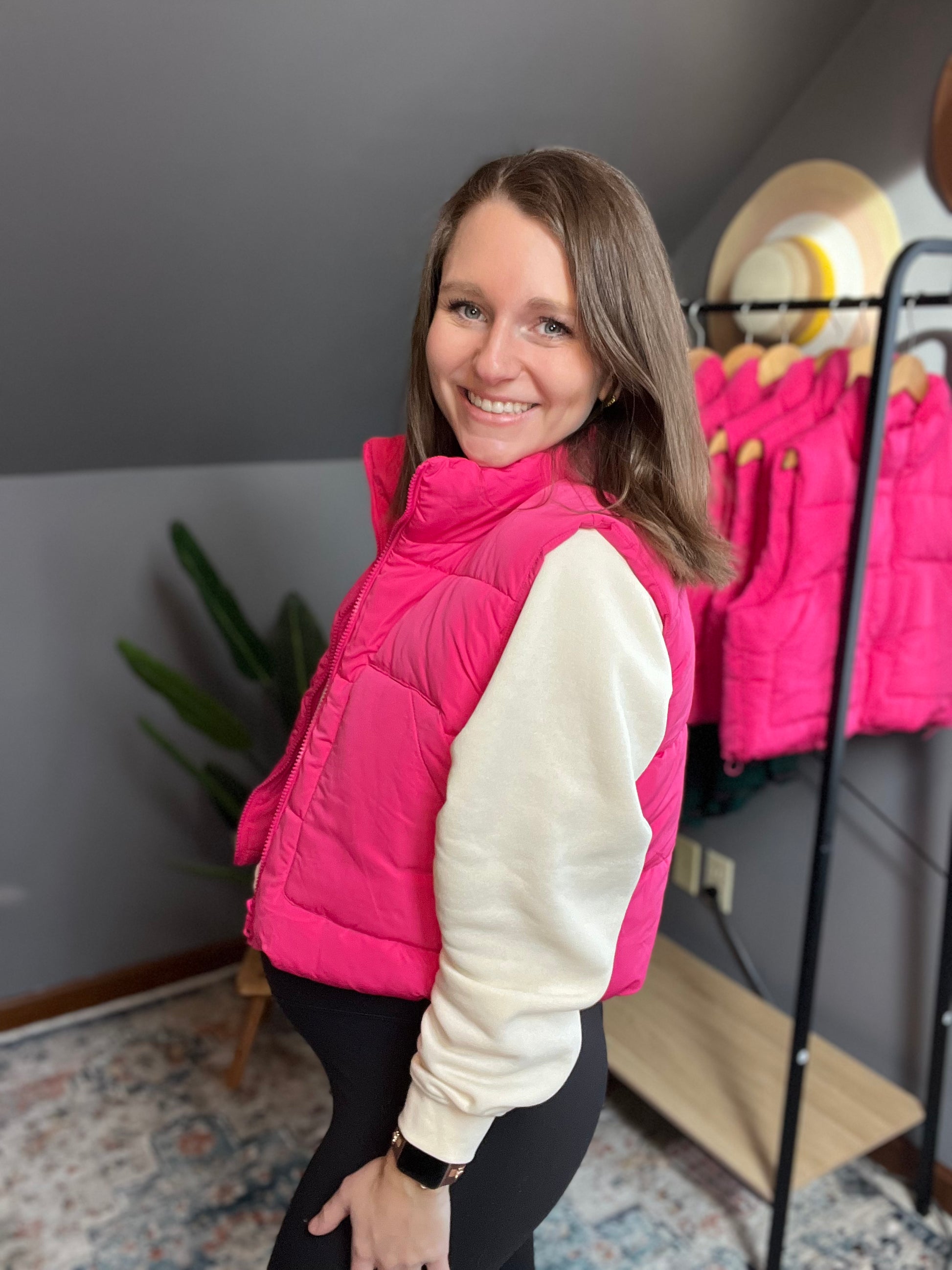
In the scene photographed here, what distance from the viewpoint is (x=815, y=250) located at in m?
1.79

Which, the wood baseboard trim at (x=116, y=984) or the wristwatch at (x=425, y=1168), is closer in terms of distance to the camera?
the wristwatch at (x=425, y=1168)

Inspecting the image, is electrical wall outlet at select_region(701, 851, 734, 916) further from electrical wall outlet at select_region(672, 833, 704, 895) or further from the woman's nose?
the woman's nose

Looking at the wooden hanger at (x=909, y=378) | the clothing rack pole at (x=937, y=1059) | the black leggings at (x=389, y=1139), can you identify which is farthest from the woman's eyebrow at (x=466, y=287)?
the clothing rack pole at (x=937, y=1059)

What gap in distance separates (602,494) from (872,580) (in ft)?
2.65

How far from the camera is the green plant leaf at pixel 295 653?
2.13 m

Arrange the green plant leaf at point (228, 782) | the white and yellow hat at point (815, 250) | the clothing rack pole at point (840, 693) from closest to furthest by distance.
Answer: the clothing rack pole at point (840, 693)
the white and yellow hat at point (815, 250)
the green plant leaf at point (228, 782)

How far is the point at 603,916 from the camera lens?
0.81m

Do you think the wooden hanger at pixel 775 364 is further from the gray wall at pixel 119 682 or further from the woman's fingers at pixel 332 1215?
the woman's fingers at pixel 332 1215

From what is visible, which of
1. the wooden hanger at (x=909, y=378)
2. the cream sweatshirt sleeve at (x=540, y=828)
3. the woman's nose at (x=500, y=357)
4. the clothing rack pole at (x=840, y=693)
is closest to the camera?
the cream sweatshirt sleeve at (x=540, y=828)

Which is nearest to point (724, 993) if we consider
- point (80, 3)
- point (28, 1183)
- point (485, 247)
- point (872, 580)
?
point (872, 580)

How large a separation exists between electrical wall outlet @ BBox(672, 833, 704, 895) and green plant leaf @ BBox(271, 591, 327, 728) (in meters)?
0.87

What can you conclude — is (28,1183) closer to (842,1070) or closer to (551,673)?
(842,1070)

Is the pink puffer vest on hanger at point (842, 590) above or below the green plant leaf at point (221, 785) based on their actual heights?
above

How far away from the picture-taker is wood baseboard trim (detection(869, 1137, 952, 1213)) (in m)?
1.79
